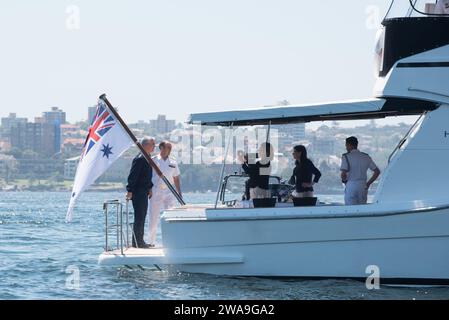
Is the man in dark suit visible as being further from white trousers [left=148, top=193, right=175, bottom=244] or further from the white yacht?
the white yacht

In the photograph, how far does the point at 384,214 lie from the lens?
647 inches

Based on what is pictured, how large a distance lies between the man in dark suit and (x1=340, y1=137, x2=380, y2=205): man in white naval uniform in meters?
2.96

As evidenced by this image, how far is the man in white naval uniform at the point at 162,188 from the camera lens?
19.3m

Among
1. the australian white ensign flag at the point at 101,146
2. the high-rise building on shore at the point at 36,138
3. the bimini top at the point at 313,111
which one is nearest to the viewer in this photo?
the bimini top at the point at 313,111

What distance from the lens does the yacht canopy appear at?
55.4 ft

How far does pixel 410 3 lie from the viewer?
1714 cm

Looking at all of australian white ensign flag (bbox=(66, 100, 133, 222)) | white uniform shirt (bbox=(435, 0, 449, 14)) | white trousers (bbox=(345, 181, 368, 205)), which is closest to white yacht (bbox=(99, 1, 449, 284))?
white uniform shirt (bbox=(435, 0, 449, 14))

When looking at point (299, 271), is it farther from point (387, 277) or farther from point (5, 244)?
point (5, 244)

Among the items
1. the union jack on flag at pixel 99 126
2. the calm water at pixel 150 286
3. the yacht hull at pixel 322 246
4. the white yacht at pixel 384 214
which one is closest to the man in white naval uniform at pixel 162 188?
the calm water at pixel 150 286

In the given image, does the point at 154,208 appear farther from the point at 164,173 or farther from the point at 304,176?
the point at 304,176

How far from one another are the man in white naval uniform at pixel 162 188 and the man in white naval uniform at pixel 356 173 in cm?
302

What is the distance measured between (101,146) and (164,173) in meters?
1.32

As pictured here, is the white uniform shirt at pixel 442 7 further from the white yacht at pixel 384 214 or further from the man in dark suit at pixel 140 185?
the man in dark suit at pixel 140 185
